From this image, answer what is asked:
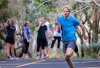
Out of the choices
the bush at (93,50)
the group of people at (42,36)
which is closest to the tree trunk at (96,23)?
the bush at (93,50)

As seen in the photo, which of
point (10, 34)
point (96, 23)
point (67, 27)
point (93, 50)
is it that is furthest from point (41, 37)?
point (96, 23)

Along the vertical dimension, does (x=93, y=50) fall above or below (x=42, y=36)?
below

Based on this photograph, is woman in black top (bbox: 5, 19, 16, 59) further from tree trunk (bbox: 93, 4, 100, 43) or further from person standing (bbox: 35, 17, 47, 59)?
tree trunk (bbox: 93, 4, 100, 43)

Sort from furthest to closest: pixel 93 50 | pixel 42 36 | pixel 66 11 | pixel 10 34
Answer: pixel 93 50
pixel 10 34
pixel 42 36
pixel 66 11

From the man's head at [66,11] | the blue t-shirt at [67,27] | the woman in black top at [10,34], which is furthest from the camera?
the woman in black top at [10,34]

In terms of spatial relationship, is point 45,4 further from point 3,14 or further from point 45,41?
point 45,41

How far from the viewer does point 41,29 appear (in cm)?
1850

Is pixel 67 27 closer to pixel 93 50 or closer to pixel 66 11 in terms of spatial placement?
pixel 66 11

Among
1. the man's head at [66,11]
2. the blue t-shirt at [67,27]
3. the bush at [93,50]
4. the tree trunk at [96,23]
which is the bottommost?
the bush at [93,50]

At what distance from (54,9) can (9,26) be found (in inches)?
635

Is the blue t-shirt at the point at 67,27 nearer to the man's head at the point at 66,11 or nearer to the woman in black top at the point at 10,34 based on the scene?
the man's head at the point at 66,11

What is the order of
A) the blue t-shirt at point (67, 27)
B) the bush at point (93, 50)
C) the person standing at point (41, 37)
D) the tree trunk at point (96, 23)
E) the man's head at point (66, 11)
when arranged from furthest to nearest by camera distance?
the tree trunk at point (96, 23), the bush at point (93, 50), the person standing at point (41, 37), the blue t-shirt at point (67, 27), the man's head at point (66, 11)

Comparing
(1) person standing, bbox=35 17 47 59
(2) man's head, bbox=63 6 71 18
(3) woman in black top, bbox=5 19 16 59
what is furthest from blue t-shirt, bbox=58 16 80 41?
(3) woman in black top, bbox=5 19 16 59

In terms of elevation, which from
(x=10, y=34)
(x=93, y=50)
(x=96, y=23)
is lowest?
(x=93, y=50)
